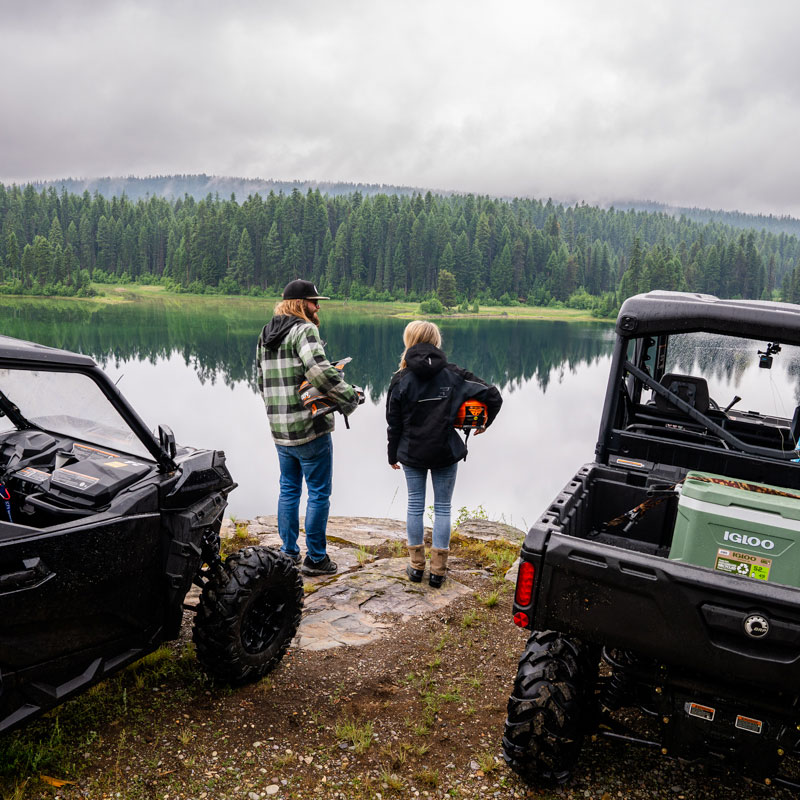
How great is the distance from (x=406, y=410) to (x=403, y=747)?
2.34 meters

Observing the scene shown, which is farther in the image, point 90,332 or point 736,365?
point 90,332

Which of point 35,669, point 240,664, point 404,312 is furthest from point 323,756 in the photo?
point 404,312

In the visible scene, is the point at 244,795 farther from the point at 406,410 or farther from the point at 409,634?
the point at 406,410

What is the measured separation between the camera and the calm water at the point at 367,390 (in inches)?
677

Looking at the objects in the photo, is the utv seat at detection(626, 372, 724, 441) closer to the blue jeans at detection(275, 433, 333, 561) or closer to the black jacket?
the black jacket

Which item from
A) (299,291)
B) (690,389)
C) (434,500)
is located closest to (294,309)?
(299,291)

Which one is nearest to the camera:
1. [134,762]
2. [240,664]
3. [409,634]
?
[134,762]

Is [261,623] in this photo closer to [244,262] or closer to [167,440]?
[167,440]

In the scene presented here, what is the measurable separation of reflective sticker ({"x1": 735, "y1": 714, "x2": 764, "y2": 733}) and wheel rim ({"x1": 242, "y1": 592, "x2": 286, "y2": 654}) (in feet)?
8.04

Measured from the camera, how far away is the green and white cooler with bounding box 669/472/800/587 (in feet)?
9.32

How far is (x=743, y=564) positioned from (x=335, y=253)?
91024mm

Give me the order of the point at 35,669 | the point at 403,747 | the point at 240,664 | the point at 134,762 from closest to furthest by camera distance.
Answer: the point at 35,669 < the point at 134,762 < the point at 403,747 < the point at 240,664

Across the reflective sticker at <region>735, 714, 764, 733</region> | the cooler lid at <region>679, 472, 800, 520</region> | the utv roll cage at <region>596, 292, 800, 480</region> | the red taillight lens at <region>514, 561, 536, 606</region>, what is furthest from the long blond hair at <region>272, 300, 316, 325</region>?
the reflective sticker at <region>735, 714, 764, 733</region>

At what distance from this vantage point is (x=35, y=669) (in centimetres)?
285
